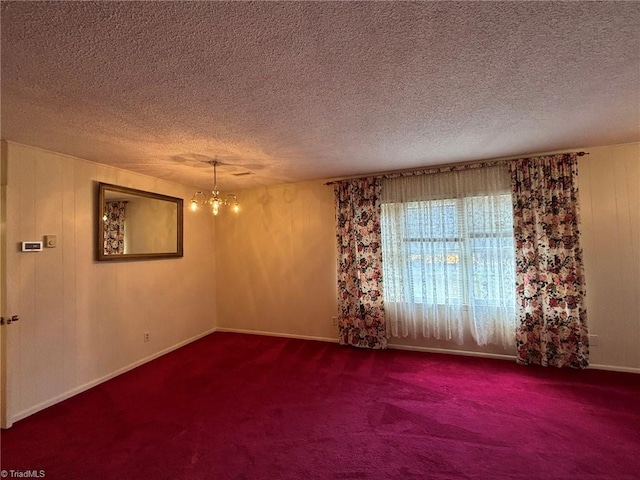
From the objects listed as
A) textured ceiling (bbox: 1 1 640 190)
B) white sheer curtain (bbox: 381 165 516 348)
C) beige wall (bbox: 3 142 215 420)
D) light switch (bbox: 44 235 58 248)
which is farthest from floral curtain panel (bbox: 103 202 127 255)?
white sheer curtain (bbox: 381 165 516 348)

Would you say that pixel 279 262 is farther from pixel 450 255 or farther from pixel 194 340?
pixel 450 255

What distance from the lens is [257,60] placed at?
4.76ft

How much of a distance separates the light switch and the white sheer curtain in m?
3.53

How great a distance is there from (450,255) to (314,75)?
2.72 m

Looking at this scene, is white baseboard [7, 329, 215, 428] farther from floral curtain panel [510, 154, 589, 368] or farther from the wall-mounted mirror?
floral curtain panel [510, 154, 589, 368]

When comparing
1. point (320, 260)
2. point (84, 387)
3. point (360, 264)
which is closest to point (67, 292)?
point (84, 387)

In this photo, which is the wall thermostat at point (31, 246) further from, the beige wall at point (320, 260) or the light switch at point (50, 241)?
the beige wall at point (320, 260)

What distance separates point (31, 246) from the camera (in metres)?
2.50

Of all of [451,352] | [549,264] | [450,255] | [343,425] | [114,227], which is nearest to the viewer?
Answer: [343,425]

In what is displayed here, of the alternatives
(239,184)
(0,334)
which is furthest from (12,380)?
(239,184)

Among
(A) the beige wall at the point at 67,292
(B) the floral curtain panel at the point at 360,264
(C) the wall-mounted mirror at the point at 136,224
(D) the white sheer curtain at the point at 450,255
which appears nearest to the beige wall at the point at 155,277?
(A) the beige wall at the point at 67,292

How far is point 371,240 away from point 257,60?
2.72 m

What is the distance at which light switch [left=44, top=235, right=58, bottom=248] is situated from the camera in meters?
2.63

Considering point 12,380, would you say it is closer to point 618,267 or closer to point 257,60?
point 257,60
